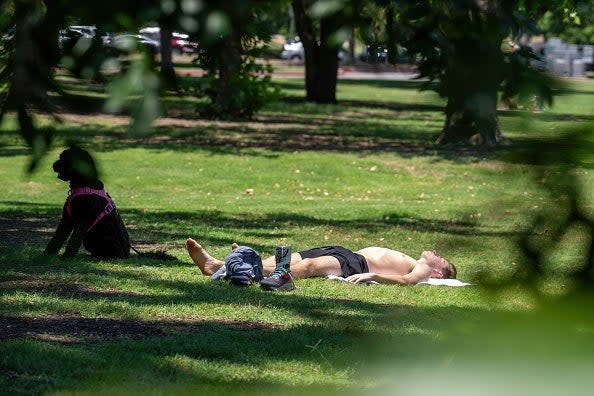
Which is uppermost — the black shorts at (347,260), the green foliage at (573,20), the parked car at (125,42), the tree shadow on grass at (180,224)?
the parked car at (125,42)

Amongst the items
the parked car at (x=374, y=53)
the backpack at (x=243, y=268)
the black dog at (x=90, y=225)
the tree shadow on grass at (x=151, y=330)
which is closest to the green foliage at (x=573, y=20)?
the parked car at (x=374, y=53)

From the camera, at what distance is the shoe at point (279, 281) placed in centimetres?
815

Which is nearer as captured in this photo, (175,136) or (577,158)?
(577,158)

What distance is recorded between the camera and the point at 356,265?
924 centimetres

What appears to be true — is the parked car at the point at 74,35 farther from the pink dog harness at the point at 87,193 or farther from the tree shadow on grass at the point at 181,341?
the pink dog harness at the point at 87,193

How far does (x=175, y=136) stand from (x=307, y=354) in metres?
17.4

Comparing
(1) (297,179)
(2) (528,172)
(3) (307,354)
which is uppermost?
(2) (528,172)

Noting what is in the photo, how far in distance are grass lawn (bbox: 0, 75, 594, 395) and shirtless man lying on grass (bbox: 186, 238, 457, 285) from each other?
20 cm

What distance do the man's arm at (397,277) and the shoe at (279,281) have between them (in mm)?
806

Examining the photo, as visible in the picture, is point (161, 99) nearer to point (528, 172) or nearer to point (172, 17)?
point (172, 17)

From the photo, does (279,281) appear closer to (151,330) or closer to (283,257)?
(283,257)

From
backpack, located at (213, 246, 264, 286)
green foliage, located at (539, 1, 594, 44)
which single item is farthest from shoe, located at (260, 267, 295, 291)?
green foliage, located at (539, 1, 594, 44)

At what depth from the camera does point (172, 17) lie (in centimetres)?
140

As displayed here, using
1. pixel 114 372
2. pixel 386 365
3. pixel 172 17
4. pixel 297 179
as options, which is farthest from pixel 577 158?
pixel 297 179
